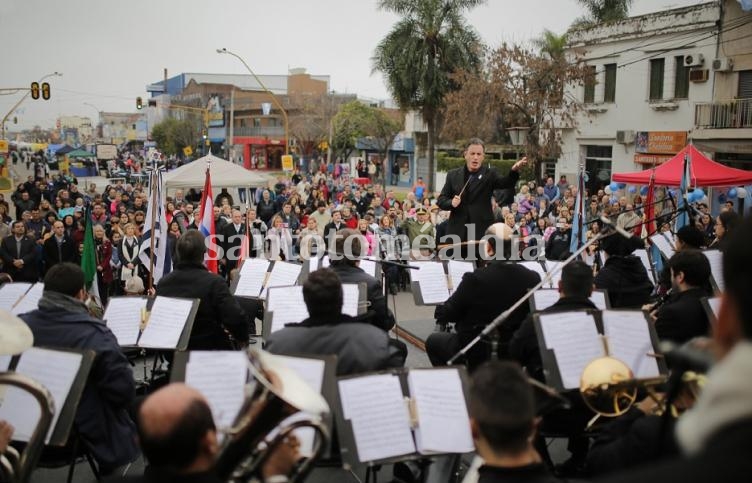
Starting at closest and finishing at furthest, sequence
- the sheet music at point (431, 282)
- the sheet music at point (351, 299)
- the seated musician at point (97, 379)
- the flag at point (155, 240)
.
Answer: the seated musician at point (97, 379) → the sheet music at point (351, 299) → the sheet music at point (431, 282) → the flag at point (155, 240)

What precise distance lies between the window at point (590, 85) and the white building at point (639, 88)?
4 cm

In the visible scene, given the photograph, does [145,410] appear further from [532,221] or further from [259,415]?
[532,221]

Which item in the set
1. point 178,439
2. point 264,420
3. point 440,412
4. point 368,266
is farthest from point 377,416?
point 368,266

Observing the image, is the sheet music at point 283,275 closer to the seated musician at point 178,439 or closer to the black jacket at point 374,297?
the black jacket at point 374,297

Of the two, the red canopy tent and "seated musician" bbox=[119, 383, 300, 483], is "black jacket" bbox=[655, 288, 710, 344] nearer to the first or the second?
"seated musician" bbox=[119, 383, 300, 483]

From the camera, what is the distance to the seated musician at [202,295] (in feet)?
18.7

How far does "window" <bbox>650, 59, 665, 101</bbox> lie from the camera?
26.0 m

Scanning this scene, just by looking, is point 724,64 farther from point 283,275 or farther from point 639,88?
point 283,275

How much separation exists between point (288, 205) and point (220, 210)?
1904 mm

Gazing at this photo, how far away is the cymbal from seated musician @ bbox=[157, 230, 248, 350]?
8.05ft

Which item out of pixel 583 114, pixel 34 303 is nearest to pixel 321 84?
pixel 583 114

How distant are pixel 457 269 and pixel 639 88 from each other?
76.0ft

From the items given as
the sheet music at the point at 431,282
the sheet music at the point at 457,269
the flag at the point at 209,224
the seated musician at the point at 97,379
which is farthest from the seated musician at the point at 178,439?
the flag at the point at 209,224

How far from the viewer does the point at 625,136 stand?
27.0m
